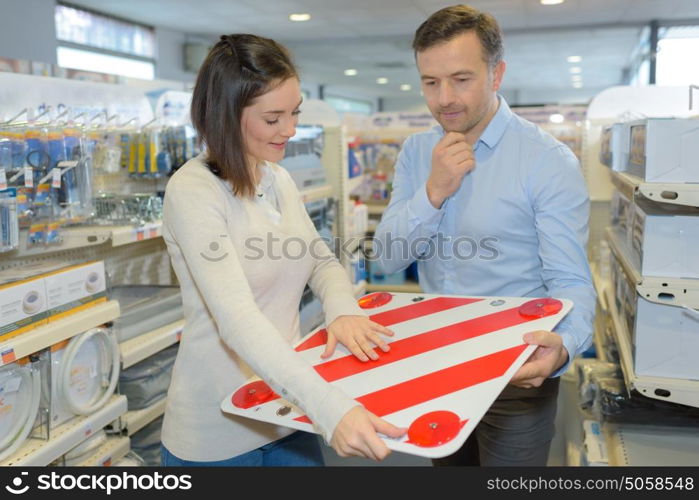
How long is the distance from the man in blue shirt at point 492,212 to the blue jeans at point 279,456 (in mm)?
496

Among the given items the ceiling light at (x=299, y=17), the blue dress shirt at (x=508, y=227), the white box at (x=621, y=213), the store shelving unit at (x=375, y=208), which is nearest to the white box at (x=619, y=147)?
the white box at (x=621, y=213)

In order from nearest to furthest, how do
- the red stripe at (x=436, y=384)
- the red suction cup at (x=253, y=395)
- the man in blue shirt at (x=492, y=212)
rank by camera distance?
1. the red stripe at (x=436, y=384)
2. the red suction cup at (x=253, y=395)
3. the man in blue shirt at (x=492, y=212)

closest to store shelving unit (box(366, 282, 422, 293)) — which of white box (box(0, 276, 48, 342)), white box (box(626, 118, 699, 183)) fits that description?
white box (box(0, 276, 48, 342))

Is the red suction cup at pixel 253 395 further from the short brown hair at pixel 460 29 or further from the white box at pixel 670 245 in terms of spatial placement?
the white box at pixel 670 245

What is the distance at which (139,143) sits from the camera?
11.2ft

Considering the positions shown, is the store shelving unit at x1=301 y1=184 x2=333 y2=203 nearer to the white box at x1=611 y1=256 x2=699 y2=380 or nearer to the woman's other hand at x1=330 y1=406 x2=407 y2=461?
the white box at x1=611 y1=256 x2=699 y2=380

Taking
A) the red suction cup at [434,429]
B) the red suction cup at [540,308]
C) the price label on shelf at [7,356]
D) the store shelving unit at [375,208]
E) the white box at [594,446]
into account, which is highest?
the red suction cup at [540,308]

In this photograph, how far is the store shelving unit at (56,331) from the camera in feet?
6.84

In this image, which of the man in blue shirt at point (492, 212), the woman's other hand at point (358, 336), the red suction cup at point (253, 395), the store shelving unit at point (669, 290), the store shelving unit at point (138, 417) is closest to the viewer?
Answer: the red suction cup at point (253, 395)

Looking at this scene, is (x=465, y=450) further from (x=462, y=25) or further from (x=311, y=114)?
(x=311, y=114)

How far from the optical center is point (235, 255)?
142 centimetres

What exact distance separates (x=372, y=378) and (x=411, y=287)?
4846 mm

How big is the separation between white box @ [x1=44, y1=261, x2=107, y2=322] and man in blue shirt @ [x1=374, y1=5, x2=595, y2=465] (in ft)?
3.86
